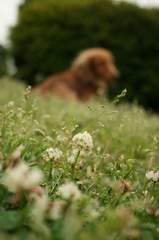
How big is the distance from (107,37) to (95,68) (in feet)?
7.40

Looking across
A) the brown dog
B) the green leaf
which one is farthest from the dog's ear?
the green leaf

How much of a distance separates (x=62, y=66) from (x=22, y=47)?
1.68 metres

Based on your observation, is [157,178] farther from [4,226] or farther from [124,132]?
[124,132]

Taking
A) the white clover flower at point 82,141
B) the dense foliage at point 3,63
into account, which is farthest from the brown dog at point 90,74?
the dense foliage at point 3,63

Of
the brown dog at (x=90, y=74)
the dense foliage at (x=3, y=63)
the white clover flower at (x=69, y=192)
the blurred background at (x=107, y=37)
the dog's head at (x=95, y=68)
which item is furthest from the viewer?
the dense foliage at (x=3, y=63)

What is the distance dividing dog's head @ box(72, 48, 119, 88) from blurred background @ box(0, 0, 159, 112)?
157 centimetres

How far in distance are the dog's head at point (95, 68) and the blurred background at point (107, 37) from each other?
1568 millimetres

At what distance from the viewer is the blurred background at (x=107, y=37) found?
9.80 m

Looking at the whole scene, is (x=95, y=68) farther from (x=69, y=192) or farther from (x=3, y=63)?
(x=3, y=63)

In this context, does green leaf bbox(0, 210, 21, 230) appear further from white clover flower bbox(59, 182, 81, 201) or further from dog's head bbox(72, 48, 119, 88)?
dog's head bbox(72, 48, 119, 88)

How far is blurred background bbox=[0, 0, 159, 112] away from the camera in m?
9.80

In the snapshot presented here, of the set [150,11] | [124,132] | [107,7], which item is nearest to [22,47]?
[107,7]

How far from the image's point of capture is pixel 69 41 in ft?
32.8

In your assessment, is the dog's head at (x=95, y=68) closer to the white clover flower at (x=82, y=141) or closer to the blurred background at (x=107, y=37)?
the blurred background at (x=107, y=37)
